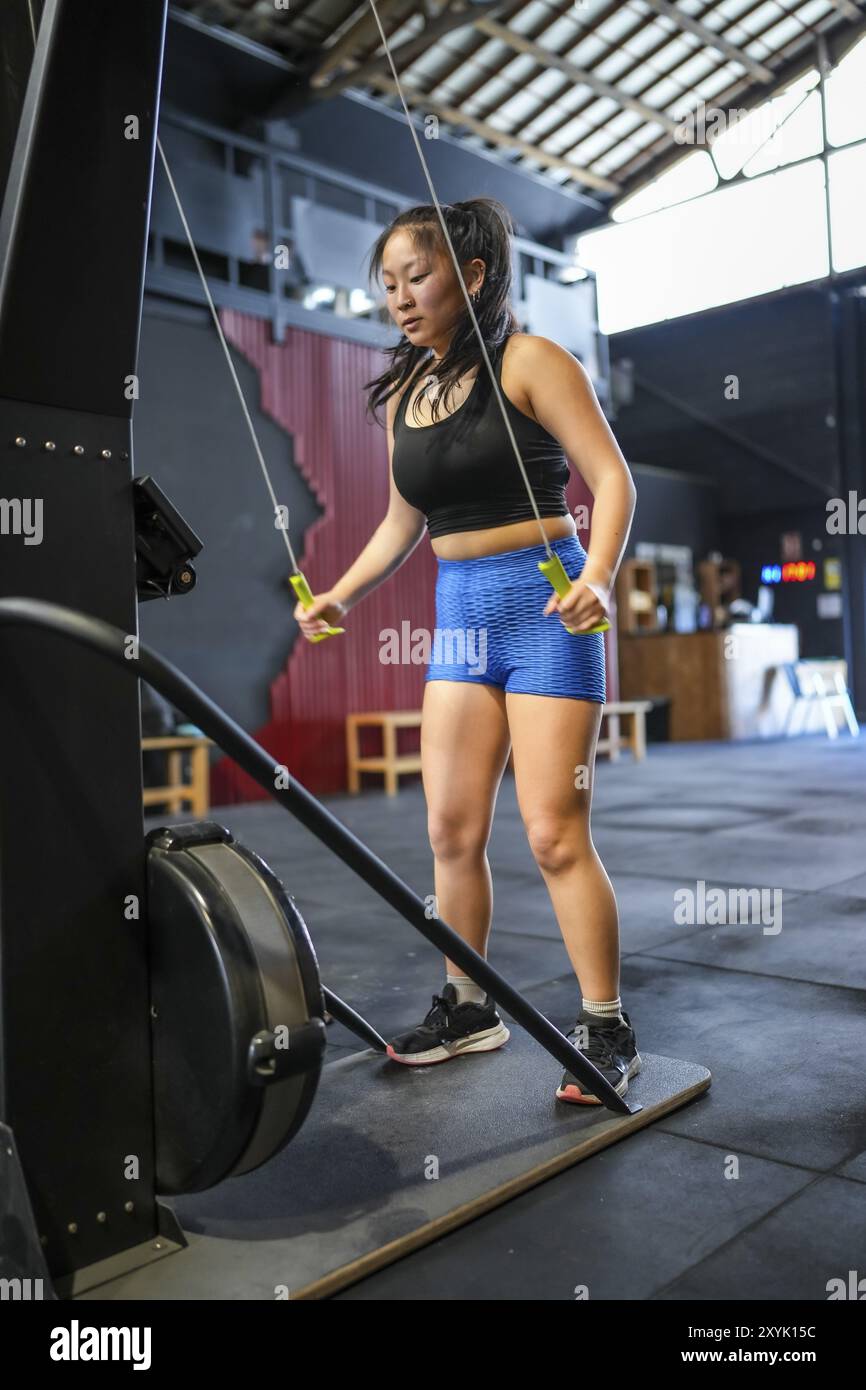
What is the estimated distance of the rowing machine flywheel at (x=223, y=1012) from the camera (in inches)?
43.6

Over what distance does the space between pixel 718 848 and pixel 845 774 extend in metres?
2.89

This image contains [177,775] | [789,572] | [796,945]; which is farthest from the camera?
[789,572]

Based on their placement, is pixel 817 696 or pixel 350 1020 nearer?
pixel 350 1020

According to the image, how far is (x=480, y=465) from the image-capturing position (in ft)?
5.42

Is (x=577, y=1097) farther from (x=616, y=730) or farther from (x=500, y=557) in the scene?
(x=616, y=730)

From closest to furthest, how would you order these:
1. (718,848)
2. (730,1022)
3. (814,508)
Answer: (730,1022), (718,848), (814,508)

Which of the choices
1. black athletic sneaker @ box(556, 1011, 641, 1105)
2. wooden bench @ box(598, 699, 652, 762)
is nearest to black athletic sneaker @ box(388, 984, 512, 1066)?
black athletic sneaker @ box(556, 1011, 641, 1105)

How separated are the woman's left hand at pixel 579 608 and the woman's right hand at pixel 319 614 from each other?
40cm

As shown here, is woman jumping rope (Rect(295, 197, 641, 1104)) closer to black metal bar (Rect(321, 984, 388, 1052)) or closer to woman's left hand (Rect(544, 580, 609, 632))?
black metal bar (Rect(321, 984, 388, 1052))

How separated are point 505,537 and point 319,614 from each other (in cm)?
31

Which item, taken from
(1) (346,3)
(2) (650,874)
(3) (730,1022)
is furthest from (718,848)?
(1) (346,3)

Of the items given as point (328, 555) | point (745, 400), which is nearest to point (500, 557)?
point (328, 555)

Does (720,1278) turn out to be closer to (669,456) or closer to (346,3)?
(346,3)
